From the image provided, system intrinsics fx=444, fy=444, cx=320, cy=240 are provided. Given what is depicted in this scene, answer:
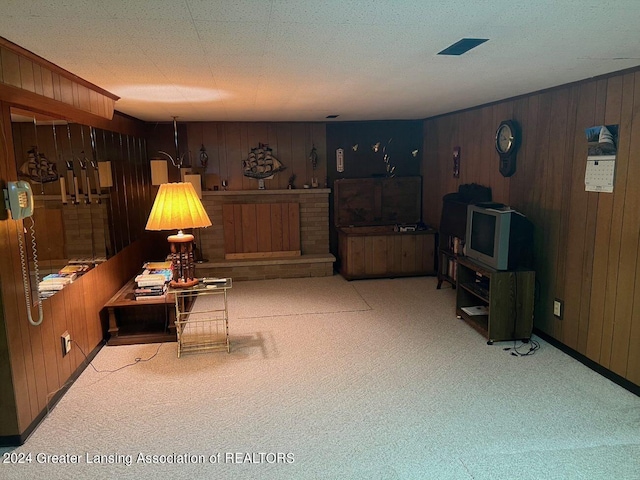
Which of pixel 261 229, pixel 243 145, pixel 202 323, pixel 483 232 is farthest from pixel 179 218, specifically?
pixel 243 145

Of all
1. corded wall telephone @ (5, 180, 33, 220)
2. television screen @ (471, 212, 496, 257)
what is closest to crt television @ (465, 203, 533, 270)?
television screen @ (471, 212, 496, 257)

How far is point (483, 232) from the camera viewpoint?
3.91 metres

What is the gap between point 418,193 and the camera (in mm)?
6352

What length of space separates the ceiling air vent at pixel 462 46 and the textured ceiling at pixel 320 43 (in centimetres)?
5

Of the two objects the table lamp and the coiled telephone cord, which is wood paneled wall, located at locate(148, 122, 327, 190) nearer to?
the table lamp

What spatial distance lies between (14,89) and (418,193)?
5.02 m

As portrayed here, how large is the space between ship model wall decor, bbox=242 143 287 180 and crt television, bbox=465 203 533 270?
3089 millimetres

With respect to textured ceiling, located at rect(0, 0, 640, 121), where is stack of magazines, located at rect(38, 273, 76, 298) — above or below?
below

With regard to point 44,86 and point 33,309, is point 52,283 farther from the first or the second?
point 44,86

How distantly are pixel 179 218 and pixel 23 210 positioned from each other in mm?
Answer: 1117

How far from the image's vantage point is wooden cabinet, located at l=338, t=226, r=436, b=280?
5.67 m

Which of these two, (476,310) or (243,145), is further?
(243,145)

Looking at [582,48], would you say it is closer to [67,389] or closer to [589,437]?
[589,437]

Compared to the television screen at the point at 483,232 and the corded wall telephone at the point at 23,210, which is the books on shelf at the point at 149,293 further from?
the television screen at the point at 483,232
